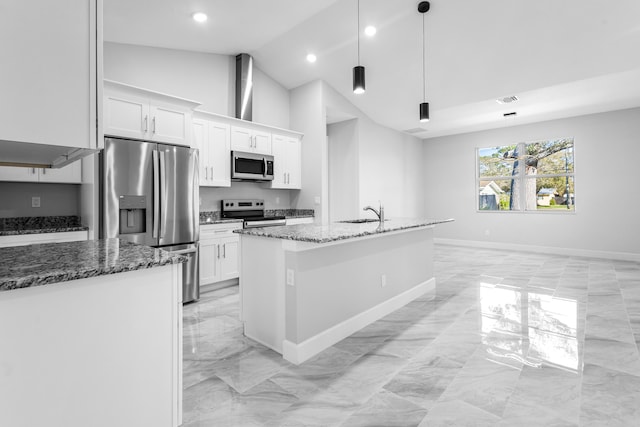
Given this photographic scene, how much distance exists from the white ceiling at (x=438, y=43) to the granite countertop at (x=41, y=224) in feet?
6.99

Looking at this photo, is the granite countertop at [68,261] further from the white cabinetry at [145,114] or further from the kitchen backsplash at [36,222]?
the kitchen backsplash at [36,222]

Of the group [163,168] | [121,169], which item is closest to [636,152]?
[163,168]

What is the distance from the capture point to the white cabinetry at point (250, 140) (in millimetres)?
4828

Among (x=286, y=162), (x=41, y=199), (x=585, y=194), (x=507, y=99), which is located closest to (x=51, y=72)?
(x=41, y=199)

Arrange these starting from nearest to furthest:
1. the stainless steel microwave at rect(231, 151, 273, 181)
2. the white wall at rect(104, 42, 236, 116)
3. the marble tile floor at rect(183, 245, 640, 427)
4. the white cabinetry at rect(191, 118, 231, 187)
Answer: the marble tile floor at rect(183, 245, 640, 427)
the white wall at rect(104, 42, 236, 116)
the white cabinetry at rect(191, 118, 231, 187)
the stainless steel microwave at rect(231, 151, 273, 181)

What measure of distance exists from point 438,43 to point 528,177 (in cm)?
422

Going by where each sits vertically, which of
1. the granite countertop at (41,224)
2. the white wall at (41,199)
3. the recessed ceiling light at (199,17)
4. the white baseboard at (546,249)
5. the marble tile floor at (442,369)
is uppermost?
the recessed ceiling light at (199,17)

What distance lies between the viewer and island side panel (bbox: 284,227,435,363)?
242cm

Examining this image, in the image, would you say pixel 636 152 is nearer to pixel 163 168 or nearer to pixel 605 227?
pixel 605 227

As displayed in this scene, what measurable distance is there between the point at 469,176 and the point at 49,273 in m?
8.43

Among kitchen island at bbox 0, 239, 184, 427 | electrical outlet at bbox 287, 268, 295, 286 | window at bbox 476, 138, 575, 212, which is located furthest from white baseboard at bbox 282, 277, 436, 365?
window at bbox 476, 138, 575, 212

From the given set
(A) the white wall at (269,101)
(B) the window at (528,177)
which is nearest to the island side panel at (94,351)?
(A) the white wall at (269,101)

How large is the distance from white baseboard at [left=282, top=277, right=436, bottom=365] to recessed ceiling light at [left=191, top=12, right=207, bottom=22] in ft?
12.0

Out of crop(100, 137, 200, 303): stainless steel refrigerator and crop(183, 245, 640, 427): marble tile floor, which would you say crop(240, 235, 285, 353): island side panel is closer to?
crop(183, 245, 640, 427): marble tile floor
